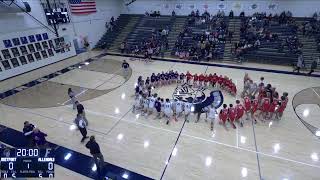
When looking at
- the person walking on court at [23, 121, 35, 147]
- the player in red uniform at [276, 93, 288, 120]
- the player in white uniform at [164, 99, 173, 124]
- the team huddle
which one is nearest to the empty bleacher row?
the team huddle

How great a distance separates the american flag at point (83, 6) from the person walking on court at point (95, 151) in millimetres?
18313

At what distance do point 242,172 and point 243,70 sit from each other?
11.6 m

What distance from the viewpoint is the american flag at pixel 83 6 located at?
2088 cm

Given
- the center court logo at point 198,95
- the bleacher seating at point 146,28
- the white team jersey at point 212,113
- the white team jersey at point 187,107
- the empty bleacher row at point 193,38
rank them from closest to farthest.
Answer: the white team jersey at point 212,113 < the white team jersey at point 187,107 < the center court logo at point 198,95 < the empty bleacher row at point 193,38 < the bleacher seating at point 146,28

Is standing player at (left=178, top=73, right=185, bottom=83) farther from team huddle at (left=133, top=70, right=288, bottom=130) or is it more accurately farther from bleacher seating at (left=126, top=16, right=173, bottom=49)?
bleacher seating at (left=126, top=16, right=173, bottom=49)

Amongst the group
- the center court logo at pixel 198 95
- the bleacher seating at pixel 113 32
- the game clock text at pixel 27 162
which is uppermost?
the bleacher seating at pixel 113 32

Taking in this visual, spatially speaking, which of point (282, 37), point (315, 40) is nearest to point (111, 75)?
point (282, 37)

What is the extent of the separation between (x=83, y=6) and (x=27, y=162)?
20592 millimetres

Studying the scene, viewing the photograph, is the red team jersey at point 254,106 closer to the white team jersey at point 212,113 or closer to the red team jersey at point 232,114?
the red team jersey at point 232,114

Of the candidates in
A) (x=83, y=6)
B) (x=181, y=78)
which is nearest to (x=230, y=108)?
(x=181, y=78)

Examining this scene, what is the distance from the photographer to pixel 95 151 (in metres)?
6.67

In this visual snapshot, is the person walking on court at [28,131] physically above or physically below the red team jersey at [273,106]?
above

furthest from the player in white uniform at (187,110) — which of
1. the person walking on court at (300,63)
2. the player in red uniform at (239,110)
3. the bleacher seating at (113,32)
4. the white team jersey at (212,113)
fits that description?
the bleacher seating at (113,32)

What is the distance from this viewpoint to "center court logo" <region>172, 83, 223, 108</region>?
38.9 ft
